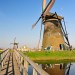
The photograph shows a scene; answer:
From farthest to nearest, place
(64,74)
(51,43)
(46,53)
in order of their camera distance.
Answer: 1. (51,43)
2. (46,53)
3. (64,74)

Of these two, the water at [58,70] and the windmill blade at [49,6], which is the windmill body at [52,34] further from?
the water at [58,70]

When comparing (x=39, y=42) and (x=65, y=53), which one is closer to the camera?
(x=65, y=53)

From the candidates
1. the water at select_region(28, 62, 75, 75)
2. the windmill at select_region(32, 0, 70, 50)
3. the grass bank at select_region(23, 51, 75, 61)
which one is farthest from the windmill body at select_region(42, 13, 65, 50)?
the water at select_region(28, 62, 75, 75)

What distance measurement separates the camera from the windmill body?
1804 inches

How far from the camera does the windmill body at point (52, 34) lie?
4581 centimetres

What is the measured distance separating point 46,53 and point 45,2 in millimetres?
14015

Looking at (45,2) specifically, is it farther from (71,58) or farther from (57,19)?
(71,58)

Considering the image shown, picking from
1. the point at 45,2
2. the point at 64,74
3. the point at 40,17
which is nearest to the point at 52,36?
the point at 40,17

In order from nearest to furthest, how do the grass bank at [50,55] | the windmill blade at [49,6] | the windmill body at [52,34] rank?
the grass bank at [50,55], the windmill blade at [49,6], the windmill body at [52,34]

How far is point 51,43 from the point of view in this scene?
4572 cm

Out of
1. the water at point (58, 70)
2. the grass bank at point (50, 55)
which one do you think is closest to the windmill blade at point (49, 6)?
the grass bank at point (50, 55)

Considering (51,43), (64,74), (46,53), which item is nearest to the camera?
(64,74)

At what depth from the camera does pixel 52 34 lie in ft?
152

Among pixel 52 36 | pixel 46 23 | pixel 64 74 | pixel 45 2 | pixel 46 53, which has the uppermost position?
pixel 45 2
